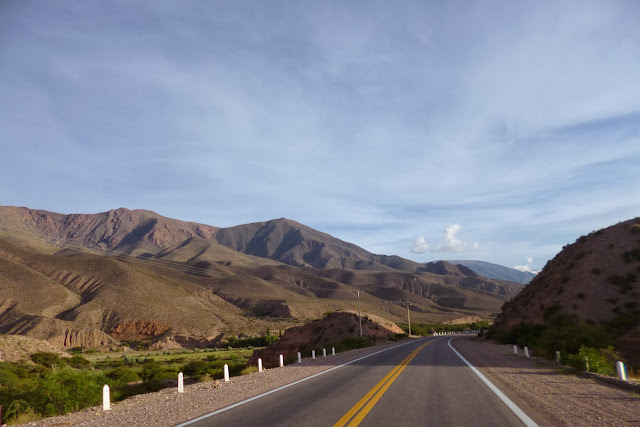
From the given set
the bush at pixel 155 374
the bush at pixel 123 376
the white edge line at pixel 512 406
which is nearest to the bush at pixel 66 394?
the white edge line at pixel 512 406

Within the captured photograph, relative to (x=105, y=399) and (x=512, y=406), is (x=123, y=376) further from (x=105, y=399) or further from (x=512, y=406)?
(x=512, y=406)

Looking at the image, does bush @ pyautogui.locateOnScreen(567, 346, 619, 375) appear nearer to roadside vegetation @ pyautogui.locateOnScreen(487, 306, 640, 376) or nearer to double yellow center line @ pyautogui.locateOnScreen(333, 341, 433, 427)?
roadside vegetation @ pyautogui.locateOnScreen(487, 306, 640, 376)

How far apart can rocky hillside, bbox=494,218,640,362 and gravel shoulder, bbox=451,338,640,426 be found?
19591 millimetres

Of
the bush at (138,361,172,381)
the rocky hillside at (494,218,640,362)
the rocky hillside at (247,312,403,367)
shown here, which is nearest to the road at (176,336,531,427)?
the rocky hillside at (494,218,640,362)

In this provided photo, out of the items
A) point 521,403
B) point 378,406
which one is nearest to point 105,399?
point 378,406

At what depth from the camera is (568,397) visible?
10680 millimetres

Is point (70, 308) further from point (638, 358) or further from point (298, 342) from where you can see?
point (638, 358)

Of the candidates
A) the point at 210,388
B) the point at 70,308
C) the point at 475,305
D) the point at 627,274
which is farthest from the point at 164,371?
the point at 475,305

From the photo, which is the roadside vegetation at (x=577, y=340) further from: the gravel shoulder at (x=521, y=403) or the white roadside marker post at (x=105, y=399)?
the white roadside marker post at (x=105, y=399)

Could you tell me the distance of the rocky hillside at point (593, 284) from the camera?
3681cm

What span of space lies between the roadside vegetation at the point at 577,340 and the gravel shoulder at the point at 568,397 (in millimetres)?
1065

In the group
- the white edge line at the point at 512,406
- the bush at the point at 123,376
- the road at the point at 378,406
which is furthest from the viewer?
the bush at the point at 123,376

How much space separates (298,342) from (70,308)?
2239 inches

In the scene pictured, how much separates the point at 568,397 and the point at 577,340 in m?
14.6
